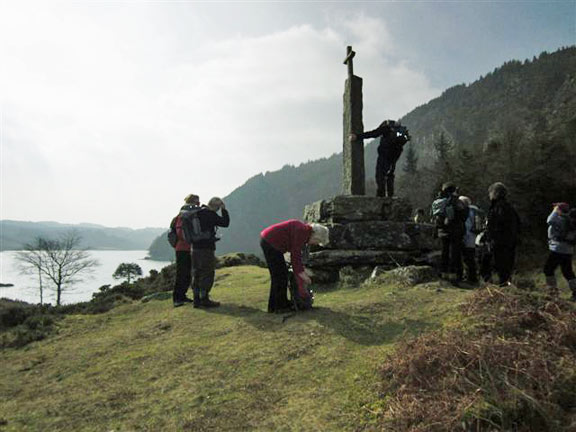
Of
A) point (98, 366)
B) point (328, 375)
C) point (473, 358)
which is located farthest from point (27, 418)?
point (473, 358)

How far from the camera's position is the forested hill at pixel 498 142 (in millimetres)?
27344

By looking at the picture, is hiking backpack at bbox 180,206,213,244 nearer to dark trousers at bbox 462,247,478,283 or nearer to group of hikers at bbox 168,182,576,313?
group of hikers at bbox 168,182,576,313

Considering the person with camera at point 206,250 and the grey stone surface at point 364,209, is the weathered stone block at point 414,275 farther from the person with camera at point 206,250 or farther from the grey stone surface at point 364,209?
the person with camera at point 206,250

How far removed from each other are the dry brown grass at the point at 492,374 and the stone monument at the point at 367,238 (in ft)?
15.1

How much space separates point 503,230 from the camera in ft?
21.2

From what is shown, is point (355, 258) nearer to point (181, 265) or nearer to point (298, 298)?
point (298, 298)

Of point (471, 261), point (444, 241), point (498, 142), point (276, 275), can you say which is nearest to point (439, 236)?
point (444, 241)

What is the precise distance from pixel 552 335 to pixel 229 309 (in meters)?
5.52

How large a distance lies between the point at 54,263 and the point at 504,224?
42.4 metres

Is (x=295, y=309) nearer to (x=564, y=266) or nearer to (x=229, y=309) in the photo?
(x=229, y=309)

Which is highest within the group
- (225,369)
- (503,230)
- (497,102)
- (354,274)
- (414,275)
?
(497,102)

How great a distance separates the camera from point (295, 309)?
6.11 m

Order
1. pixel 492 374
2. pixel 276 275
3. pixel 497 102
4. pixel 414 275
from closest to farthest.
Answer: pixel 492 374 → pixel 276 275 → pixel 414 275 → pixel 497 102

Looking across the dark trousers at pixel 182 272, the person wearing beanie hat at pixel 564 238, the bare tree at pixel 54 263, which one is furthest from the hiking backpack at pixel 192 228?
the bare tree at pixel 54 263
